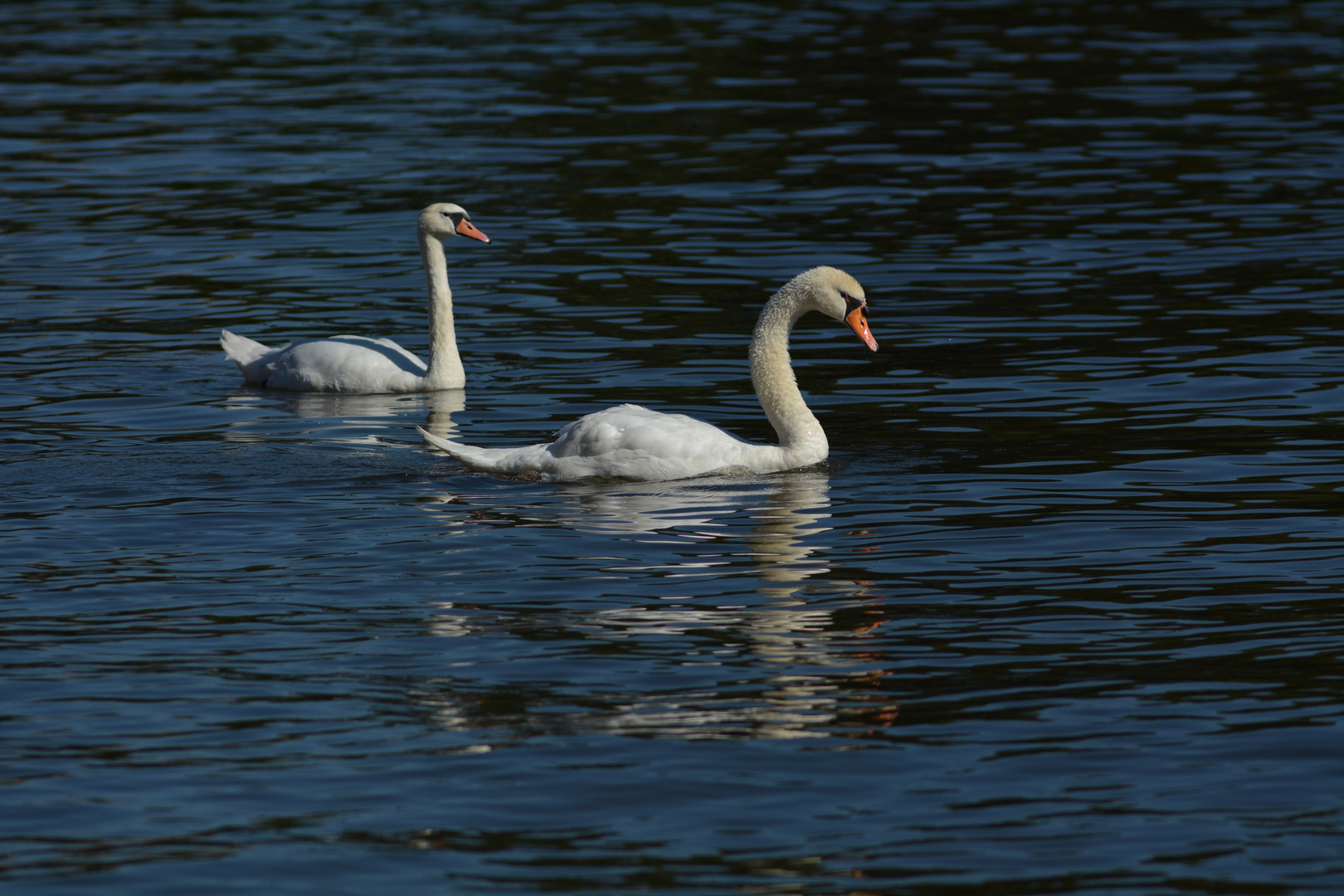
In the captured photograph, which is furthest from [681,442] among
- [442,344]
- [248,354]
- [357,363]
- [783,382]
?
[248,354]

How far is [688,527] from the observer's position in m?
12.0

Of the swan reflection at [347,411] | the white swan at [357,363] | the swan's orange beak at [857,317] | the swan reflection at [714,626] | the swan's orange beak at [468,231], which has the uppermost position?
the swan's orange beak at [468,231]

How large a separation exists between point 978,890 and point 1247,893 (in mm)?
981

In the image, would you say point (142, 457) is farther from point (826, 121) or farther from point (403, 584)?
point (826, 121)

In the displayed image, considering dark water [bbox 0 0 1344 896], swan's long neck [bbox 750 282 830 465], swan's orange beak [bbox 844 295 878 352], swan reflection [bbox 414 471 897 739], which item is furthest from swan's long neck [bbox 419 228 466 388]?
swan's orange beak [bbox 844 295 878 352]

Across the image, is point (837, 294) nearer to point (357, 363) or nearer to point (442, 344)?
point (442, 344)

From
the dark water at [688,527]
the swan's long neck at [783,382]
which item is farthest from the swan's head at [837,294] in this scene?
the dark water at [688,527]

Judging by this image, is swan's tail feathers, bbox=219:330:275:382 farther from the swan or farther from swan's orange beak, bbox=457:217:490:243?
the swan

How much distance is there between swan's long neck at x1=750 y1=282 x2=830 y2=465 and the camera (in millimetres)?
13375

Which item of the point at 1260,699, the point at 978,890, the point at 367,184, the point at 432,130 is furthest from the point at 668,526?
the point at 432,130

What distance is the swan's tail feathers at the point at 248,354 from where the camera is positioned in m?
16.8

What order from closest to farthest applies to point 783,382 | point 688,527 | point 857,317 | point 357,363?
point 688,527
point 783,382
point 857,317
point 357,363

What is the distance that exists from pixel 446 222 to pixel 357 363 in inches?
74.8

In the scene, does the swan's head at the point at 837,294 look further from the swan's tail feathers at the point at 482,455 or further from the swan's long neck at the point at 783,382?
the swan's tail feathers at the point at 482,455
